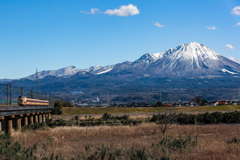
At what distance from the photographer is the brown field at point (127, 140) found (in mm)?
25484

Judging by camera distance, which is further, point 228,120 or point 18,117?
point 228,120

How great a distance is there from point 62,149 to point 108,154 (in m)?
5.38

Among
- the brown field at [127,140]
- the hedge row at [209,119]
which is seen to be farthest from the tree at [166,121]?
the hedge row at [209,119]

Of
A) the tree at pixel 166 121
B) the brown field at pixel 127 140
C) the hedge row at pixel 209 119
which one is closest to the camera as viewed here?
the brown field at pixel 127 140

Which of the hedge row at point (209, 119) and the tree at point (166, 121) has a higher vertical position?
the tree at point (166, 121)

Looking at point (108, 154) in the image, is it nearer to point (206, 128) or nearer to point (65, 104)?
point (206, 128)

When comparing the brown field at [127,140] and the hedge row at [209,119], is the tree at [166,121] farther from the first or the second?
the hedge row at [209,119]

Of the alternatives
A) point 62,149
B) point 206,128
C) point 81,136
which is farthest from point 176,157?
point 206,128

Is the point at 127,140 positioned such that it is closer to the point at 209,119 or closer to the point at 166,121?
the point at 166,121

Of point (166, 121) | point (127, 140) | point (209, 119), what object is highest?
point (166, 121)

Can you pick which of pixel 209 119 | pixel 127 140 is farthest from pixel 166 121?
pixel 209 119

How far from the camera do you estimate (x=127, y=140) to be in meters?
36.7

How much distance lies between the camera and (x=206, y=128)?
47.3 meters

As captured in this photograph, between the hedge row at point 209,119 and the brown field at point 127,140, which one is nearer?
the brown field at point 127,140
